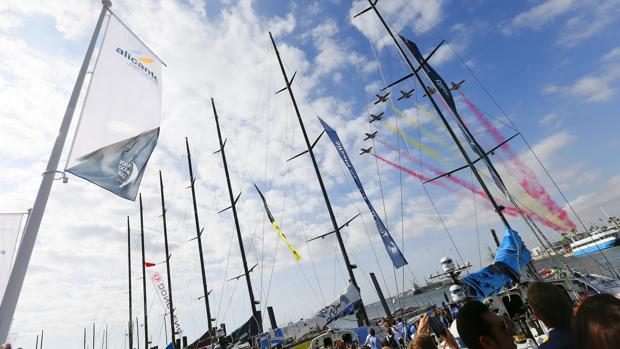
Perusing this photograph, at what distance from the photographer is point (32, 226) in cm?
434

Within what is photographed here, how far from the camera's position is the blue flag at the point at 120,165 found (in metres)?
5.34

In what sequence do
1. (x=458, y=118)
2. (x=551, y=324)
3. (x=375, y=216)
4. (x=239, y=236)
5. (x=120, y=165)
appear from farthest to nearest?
(x=239, y=236), (x=375, y=216), (x=458, y=118), (x=120, y=165), (x=551, y=324)

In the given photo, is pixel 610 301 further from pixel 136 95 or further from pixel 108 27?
pixel 108 27

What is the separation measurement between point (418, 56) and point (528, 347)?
1327 cm

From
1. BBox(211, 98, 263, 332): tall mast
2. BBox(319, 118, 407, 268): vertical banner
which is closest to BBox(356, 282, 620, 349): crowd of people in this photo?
BBox(319, 118, 407, 268): vertical banner

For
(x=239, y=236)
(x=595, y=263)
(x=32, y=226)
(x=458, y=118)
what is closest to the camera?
(x=32, y=226)

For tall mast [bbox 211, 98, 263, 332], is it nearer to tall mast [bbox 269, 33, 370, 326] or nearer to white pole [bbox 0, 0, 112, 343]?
tall mast [bbox 269, 33, 370, 326]

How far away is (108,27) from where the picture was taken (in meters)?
6.76

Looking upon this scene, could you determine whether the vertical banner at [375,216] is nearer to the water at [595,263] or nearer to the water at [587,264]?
the water at [587,264]

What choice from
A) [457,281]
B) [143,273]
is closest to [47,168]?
[457,281]

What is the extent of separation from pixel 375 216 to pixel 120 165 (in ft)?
36.6

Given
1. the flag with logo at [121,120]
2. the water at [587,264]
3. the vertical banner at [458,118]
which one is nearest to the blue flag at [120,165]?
the flag with logo at [121,120]

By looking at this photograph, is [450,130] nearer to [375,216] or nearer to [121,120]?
[375,216]

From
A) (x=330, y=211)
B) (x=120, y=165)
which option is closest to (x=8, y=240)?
(x=120, y=165)
